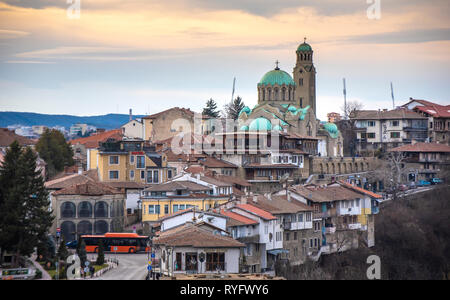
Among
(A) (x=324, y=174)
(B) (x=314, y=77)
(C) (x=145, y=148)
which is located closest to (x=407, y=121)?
(B) (x=314, y=77)

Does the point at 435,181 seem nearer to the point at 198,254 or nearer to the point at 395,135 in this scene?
the point at 395,135

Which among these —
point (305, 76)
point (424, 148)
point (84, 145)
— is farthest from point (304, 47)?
point (84, 145)

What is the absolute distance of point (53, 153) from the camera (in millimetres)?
111188

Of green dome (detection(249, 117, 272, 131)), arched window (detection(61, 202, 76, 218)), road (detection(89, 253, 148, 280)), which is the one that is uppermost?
green dome (detection(249, 117, 272, 131))

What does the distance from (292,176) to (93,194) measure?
29968 millimetres

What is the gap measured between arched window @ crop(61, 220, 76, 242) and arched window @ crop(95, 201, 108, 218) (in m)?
2.30

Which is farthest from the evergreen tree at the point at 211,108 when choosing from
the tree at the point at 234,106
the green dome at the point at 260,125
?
the green dome at the point at 260,125

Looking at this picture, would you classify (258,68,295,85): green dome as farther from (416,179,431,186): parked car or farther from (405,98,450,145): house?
(416,179,431,186): parked car

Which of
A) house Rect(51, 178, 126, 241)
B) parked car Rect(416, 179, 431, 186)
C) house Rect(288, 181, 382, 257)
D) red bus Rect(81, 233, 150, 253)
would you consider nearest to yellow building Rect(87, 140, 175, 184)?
house Rect(51, 178, 126, 241)

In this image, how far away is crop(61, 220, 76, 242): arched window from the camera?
79.1 metres

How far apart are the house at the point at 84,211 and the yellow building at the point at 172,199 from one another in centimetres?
277

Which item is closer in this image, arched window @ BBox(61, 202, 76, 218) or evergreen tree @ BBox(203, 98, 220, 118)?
arched window @ BBox(61, 202, 76, 218)
